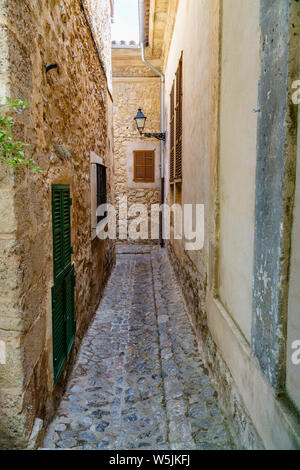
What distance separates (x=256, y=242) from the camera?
2.07 metres

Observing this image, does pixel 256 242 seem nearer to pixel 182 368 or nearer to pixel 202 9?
pixel 182 368

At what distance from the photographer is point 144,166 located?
1129cm

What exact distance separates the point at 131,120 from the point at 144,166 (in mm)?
1615

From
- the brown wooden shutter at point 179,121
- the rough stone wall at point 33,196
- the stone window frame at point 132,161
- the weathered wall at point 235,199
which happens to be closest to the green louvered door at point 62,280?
the rough stone wall at point 33,196

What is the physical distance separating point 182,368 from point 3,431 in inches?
81.4

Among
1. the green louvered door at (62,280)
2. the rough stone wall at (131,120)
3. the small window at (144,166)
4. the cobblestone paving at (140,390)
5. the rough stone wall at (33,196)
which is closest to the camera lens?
the rough stone wall at (33,196)

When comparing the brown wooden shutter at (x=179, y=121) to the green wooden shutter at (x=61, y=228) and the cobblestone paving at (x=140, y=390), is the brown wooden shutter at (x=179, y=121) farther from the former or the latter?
the green wooden shutter at (x=61, y=228)

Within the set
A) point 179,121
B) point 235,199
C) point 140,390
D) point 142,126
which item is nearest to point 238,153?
point 235,199

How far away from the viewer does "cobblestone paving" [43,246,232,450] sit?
2611 mm

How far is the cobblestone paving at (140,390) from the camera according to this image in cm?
261

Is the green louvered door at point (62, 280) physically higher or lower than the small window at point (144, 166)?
lower

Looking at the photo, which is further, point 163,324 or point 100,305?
point 100,305

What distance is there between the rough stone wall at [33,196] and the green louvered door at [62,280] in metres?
0.12
